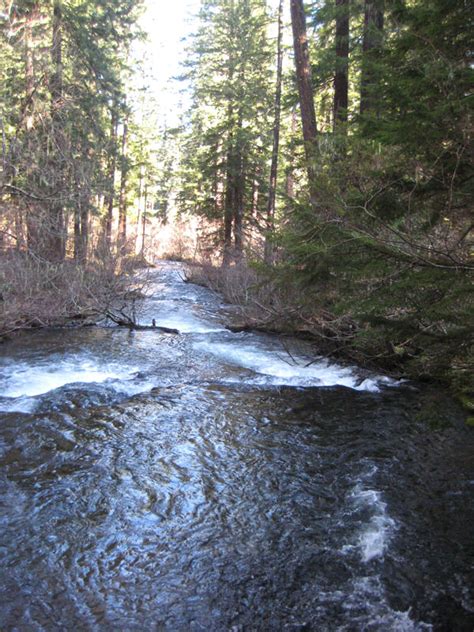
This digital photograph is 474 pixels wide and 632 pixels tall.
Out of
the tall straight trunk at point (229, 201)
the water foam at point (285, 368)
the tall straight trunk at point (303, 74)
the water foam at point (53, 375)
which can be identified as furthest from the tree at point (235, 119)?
the water foam at point (53, 375)

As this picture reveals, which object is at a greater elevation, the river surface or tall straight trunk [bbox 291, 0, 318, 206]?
tall straight trunk [bbox 291, 0, 318, 206]

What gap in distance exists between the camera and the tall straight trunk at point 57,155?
10.6 meters

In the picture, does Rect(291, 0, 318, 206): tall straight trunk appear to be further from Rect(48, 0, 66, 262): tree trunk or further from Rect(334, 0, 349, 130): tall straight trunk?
Rect(48, 0, 66, 262): tree trunk

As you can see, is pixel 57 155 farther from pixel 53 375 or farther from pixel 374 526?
pixel 374 526

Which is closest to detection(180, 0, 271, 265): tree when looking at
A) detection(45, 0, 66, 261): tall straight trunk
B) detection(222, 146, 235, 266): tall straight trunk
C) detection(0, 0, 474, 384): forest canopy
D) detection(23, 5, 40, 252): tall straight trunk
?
detection(222, 146, 235, 266): tall straight trunk

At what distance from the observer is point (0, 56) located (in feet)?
42.5

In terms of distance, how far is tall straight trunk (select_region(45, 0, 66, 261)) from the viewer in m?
10.6

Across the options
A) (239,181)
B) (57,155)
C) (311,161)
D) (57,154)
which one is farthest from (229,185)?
(311,161)

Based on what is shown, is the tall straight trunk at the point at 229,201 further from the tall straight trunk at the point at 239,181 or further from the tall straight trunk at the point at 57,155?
the tall straight trunk at the point at 57,155

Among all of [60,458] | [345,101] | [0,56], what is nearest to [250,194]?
[345,101]

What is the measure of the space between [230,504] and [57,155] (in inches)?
357

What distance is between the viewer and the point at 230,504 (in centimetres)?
524

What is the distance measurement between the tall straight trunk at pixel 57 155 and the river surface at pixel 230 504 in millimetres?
3810

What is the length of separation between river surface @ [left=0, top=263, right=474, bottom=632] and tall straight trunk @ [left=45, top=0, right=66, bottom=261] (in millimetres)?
3810
